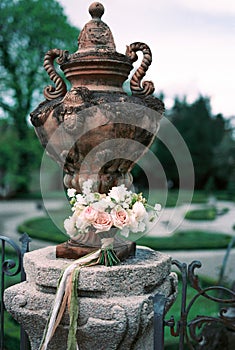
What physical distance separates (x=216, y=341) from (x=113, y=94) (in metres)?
2.49

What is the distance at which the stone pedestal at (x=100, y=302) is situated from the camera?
233cm

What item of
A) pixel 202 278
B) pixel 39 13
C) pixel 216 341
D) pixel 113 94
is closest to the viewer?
pixel 113 94

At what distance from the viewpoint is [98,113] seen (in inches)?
99.8

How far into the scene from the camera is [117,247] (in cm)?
267

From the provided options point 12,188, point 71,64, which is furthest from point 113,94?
point 12,188

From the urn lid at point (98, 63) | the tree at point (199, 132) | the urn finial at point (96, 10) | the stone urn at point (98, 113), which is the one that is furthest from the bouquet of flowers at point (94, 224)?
the tree at point (199, 132)

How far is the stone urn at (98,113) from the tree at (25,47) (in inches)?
330

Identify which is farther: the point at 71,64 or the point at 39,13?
the point at 39,13

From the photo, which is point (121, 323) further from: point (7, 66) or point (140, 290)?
point (7, 66)

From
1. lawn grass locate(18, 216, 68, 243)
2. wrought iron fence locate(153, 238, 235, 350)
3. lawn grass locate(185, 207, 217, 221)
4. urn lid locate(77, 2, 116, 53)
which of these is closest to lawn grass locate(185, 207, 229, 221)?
lawn grass locate(185, 207, 217, 221)

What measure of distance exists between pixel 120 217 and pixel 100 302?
1.47ft

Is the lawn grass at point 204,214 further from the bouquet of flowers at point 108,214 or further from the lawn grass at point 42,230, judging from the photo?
the bouquet of flowers at point 108,214

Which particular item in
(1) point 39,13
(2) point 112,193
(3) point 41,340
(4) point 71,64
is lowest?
(3) point 41,340

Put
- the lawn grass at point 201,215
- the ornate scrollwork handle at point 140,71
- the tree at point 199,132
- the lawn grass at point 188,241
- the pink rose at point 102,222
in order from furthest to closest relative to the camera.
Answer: the tree at point 199,132 → the lawn grass at point 201,215 → the lawn grass at point 188,241 → the ornate scrollwork handle at point 140,71 → the pink rose at point 102,222
